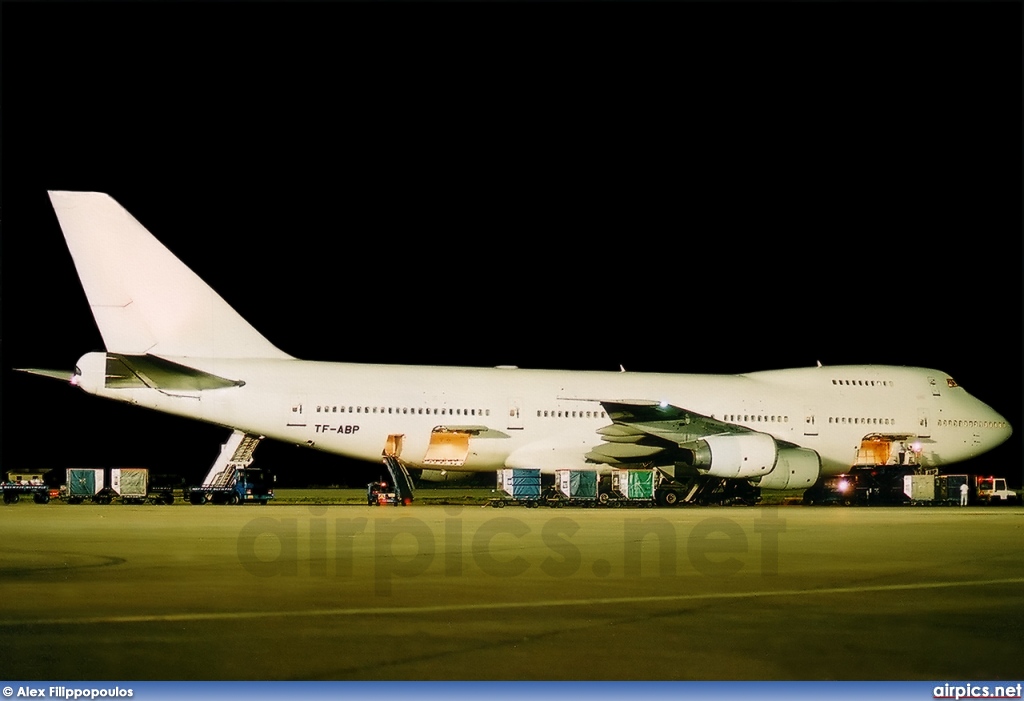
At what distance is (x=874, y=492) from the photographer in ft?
124

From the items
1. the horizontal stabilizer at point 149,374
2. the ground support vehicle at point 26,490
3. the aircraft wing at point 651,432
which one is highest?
the horizontal stabilizer at point 149,374

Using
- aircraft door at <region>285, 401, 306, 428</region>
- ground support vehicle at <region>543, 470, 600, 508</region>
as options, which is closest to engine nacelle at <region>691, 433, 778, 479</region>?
ground support vehicle at <region>543, 470, 600, 508</region>

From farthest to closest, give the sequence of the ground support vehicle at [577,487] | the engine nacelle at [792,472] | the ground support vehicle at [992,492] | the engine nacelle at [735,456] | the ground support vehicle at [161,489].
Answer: the ground support vehicle at [992,492]
the ground support vehicle at [161,489]
the ground support vehicle at [577,487]
the engine nacelle at [792,472]
the engine nacelle at [735,456]

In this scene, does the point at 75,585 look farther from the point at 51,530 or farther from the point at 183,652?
the point at 51,530

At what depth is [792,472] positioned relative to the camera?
113 feet

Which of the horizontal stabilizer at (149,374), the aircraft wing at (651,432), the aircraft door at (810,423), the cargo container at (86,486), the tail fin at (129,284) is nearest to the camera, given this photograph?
the horizontal stabilizer at (149,374)

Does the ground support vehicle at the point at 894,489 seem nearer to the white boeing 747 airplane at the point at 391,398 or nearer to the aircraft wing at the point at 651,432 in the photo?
the white boeing 747 airplane at the point at 391,398

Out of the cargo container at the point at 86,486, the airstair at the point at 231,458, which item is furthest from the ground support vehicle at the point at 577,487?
the cargo container at the point at 86,486

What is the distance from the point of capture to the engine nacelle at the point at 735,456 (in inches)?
1314

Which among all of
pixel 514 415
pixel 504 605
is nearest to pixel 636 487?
pixel 514 415

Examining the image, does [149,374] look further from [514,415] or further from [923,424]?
[923,424]

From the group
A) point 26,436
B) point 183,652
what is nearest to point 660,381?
point 183,652

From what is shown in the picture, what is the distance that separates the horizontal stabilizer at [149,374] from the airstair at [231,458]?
2559 millimetres

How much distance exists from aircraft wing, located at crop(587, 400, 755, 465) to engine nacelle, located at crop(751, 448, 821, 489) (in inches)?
68.9
